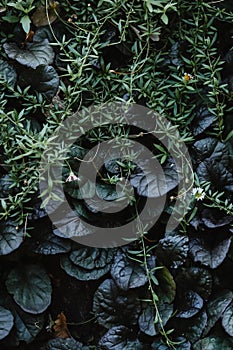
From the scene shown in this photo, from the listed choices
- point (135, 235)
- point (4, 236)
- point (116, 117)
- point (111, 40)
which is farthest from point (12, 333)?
point (111, 40)

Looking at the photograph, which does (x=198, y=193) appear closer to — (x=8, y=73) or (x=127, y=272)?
(x=127, y=272)

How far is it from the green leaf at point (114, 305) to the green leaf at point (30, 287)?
17 cm

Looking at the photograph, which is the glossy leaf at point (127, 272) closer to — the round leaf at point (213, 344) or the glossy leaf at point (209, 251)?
the glossy leaf at point (209, 251)

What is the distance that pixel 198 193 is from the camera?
1900 mm

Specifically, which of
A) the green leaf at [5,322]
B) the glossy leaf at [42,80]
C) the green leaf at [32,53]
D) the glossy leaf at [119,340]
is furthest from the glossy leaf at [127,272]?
the green leaf at [32,53]

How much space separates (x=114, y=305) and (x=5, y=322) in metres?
0.35

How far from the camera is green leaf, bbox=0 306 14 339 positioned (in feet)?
6.23

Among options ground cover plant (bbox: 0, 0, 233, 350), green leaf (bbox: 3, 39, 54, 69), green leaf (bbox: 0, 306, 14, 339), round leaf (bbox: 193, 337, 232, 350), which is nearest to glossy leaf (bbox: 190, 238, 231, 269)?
ground cover plant (bbox: 0, 0, 233, 350)

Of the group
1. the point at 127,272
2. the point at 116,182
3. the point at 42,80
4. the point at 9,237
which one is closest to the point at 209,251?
the point at 127,272

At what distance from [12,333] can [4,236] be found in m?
0.33

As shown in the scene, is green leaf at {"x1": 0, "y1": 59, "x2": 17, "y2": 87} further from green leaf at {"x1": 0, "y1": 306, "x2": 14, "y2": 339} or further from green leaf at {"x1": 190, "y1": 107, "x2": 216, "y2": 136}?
green leaf at {"x1": 0, "y1": 306, "x2": 14, "y2": 339}

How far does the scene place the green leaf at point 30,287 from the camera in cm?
194

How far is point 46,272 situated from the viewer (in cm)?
202

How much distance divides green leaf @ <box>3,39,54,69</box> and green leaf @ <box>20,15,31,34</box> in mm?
78
